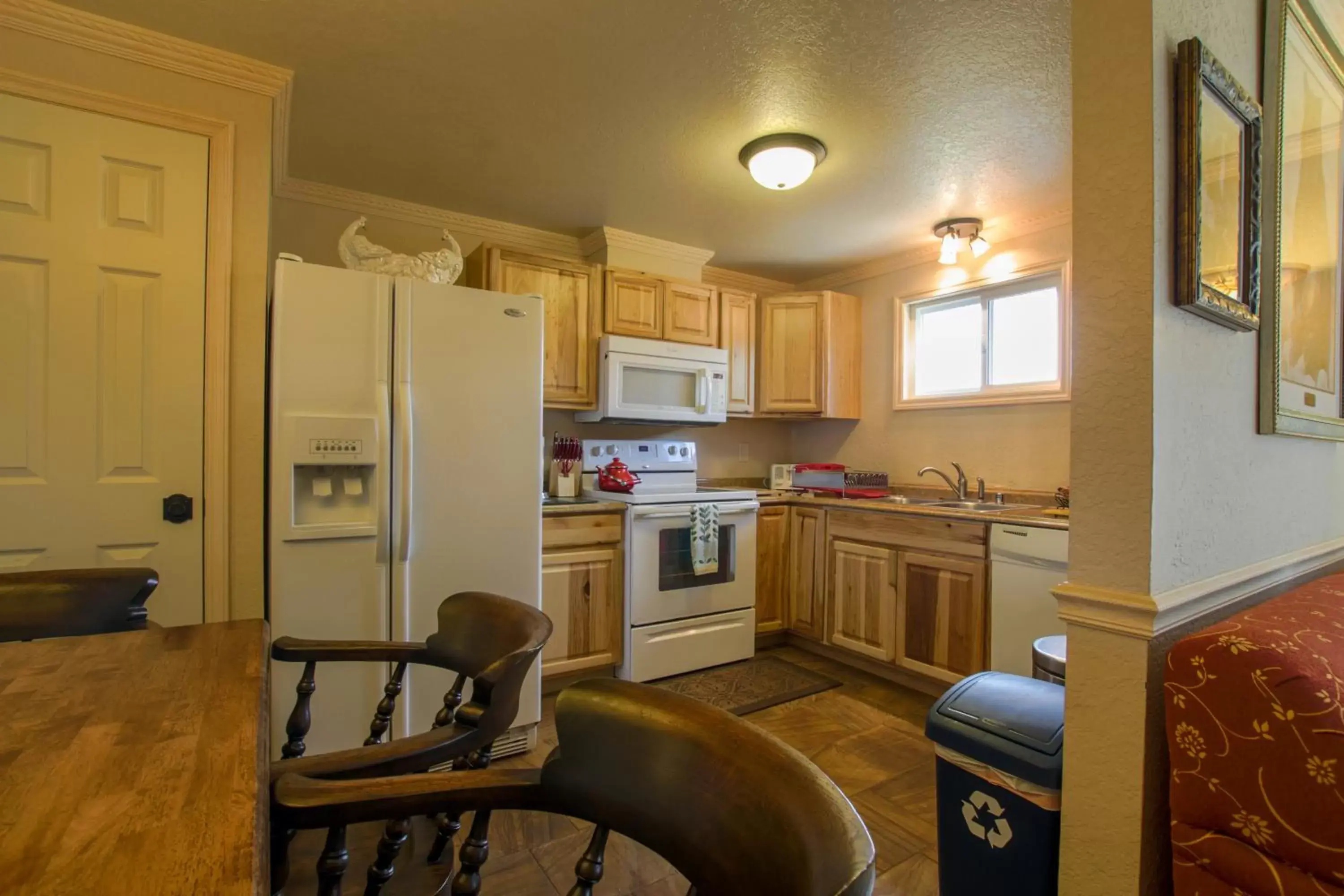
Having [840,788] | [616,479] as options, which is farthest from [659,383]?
[840,788]

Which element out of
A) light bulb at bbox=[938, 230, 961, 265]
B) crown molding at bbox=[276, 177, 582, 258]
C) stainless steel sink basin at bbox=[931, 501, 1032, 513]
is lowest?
stainless steel sink basin at bbox=[931, 501, 1032, 513]

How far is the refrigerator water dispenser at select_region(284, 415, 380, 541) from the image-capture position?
1.90m

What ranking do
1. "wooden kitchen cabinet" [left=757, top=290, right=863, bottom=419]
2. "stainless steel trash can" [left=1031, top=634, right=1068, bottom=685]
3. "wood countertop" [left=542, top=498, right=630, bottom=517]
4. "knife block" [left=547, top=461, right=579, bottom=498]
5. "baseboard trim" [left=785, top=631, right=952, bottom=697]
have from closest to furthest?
1. "stainless steel trash can" [left=1031, top=634, right=1068, bottom=685]
2. "wood countertop" [left=542, top=498, right=630, bottom=517]
3. "baseboard trim" [left=785, top=631, right=952, bottom=697]
4. "knife block" [left=547, top=461, right=579, bottom=498]
5. "wooden kitchen cabinet" [left=757, top=290, right=863, bottom=419]

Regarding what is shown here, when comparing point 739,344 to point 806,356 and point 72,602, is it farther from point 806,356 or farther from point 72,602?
point 72,602

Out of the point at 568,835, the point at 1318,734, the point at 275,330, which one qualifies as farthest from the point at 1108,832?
the point at 275,330

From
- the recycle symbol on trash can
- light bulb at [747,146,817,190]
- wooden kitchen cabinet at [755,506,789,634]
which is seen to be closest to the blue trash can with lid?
the recycle symbol on trash can

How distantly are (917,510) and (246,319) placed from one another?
8.92 ft

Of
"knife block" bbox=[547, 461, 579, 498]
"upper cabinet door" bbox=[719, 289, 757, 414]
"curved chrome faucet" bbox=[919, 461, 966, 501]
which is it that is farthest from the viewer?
"upper cabinet door" bbox=[719, 289, 757, 414]

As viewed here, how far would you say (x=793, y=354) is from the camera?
3.85 meters

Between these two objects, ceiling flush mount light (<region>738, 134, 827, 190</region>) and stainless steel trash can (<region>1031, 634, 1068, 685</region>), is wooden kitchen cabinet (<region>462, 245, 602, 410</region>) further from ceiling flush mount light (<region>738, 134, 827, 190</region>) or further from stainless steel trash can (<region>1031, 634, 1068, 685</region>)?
stainless steel trash can (<region>1031, 634, 1068, 685</region>)

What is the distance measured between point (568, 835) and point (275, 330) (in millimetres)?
1772

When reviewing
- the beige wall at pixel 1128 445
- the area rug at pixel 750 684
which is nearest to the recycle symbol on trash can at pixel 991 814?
the beige wall at pixel 1128 445

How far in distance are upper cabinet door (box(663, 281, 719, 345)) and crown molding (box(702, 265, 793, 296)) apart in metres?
0.29

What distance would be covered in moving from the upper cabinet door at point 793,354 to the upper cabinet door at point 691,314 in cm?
42
